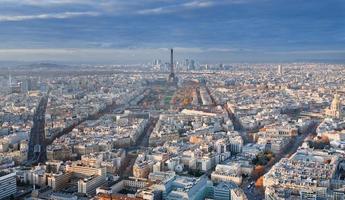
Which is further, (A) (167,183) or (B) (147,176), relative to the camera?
(B) (147,176)

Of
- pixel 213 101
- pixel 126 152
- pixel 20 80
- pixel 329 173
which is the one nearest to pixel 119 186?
pixel 126 152

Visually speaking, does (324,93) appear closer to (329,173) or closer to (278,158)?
(278,158)

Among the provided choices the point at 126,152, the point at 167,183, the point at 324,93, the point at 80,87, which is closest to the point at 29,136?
the point at 126,152

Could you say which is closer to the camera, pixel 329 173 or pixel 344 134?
pixel 329 173

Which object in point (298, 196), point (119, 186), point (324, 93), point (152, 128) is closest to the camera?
point (298, 196)

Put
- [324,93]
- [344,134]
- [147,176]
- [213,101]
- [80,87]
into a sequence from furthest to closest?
[80,87] < [324,93] < [213,101] < [344,134] < [147,176]

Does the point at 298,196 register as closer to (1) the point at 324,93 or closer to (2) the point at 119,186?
(2) the point at 119,186

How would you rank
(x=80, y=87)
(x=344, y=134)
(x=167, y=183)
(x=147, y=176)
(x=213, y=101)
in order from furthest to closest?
(x=80, y=87) → (x=213, y=101) → (x=344, y=134) → (x=147, y=176) → (x=167, y=183)

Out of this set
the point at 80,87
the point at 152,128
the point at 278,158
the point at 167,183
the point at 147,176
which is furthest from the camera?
the point at 80,87

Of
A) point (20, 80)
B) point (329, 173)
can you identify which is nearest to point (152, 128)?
point (329, 173)
